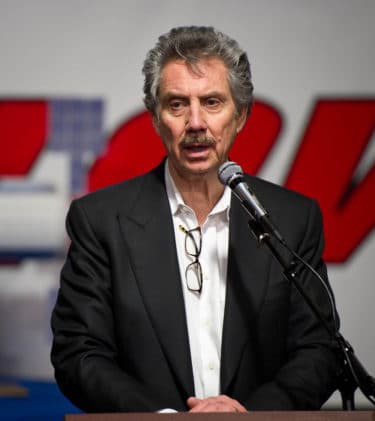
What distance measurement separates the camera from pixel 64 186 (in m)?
4.29

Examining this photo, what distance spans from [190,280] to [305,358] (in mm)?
406

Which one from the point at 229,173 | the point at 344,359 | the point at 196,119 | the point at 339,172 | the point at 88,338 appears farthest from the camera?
the point at 339,172

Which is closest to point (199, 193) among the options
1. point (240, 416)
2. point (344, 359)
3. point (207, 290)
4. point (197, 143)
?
point (197, 143)

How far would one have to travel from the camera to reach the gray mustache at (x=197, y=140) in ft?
9.00

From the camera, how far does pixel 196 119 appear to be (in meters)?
2.73

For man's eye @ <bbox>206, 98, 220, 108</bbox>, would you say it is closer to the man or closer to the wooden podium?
the man

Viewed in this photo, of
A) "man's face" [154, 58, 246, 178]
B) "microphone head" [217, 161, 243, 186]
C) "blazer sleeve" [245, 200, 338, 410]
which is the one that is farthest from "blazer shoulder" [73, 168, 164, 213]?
"microphone head" [217, 161, 243, 186]

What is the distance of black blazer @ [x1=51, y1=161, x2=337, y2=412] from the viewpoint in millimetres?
2582

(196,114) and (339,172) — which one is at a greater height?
(196,114)

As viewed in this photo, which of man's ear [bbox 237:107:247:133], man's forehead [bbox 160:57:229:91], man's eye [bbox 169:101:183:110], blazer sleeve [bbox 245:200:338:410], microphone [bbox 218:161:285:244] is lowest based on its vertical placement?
blazer sleeve [bbox 245:200:338:410]

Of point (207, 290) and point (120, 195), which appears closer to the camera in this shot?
point (207, 290)

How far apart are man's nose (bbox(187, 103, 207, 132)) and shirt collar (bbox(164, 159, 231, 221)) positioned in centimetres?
26

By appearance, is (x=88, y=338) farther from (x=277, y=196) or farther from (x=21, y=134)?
(x=21, y=134)

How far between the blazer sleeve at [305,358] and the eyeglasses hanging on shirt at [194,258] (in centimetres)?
24
